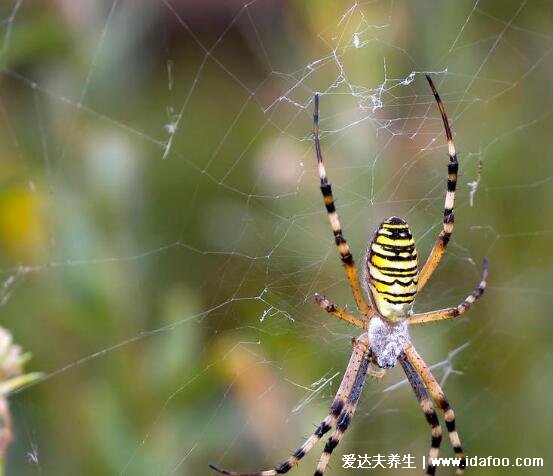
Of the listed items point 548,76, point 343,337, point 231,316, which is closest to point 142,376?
point 231,316

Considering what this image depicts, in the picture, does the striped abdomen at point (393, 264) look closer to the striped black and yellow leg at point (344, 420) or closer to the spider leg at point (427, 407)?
the striped black and yellow leg at point (344, 420)

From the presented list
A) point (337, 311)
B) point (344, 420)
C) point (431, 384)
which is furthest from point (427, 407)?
point (337, 311)

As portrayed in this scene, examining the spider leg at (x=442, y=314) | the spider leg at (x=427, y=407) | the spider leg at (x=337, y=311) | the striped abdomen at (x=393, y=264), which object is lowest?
the spider leg at (x=427, y=407)

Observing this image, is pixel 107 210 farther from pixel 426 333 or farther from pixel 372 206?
pixel 426 333

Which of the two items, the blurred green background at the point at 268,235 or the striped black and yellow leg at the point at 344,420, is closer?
the blurred green background at the point at 268,235

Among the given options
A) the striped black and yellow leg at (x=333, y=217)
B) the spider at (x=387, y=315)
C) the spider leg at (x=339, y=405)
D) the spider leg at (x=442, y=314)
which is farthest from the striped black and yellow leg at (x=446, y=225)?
the spider leg at (x=339, y=405)

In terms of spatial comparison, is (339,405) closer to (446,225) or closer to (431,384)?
(431,384)

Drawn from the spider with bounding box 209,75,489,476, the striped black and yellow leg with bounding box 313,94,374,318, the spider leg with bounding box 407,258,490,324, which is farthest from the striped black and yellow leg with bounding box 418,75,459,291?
the striped black and yellow leg with bounding box 313,94,374,318

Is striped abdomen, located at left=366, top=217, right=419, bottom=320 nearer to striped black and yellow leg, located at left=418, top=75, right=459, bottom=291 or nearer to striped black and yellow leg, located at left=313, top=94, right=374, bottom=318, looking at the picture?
striped black and yellow leg, located at left=313, top=94, right=374, bottom=318
